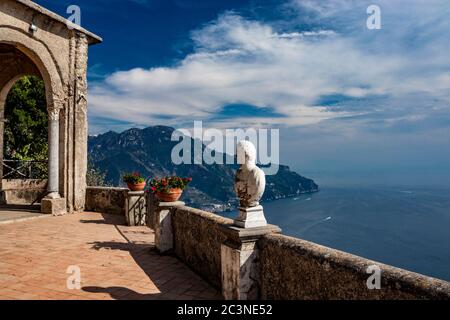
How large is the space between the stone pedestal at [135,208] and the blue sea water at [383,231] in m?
61.8

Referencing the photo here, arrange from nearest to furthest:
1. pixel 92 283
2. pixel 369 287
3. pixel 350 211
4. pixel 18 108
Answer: pixel 369 287
pixel 92 283
pixel 18 108
pixel 350 211

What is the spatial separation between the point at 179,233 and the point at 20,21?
334 inches

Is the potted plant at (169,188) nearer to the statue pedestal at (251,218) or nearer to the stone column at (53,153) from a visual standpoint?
the statue pedestal at (251,218)

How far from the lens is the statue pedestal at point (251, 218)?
382cm

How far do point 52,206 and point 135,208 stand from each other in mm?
3348

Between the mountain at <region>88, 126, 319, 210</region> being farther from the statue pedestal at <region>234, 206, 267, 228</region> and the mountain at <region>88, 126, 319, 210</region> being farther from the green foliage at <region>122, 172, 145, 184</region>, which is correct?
the statue pedestal at <region>234, 206, 267, 228</region>

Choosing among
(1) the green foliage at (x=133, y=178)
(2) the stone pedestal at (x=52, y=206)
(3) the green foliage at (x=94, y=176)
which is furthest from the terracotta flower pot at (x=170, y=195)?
(3) the green foliage at (x=94, y=176)

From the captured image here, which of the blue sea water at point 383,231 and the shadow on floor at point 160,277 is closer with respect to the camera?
the shadow on floor at point 160,277

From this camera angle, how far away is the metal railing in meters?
14.0

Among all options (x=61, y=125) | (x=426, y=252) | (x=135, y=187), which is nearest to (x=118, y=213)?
(x=135, y=187)

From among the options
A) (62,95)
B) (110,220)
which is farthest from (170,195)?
(62,95)
